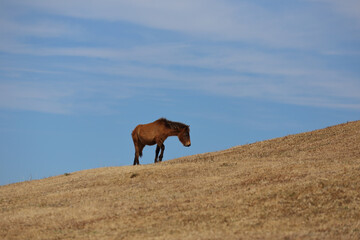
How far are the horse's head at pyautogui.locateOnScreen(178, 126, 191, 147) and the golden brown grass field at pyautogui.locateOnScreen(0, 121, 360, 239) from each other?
17.2ft

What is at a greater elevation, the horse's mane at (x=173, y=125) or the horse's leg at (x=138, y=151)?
the horse's mane at (x=173, y=125)

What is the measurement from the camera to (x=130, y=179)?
22.6 m

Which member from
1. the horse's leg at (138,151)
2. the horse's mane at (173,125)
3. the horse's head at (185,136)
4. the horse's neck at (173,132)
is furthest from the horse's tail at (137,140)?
the horse's head at (185,136)

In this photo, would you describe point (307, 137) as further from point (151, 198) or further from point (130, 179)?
point (151, 198)

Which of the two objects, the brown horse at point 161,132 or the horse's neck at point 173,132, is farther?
the horse's neck at point 173,132

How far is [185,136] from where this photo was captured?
29.4 meters

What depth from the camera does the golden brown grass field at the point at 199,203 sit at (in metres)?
14.3

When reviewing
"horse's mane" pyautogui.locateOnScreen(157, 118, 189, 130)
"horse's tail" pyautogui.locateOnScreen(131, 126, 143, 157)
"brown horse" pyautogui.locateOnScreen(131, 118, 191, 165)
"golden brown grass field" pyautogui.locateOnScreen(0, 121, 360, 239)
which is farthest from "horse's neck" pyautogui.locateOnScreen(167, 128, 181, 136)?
"golden brown grass field" pyautogui.locateOnScreen(0, 121, 360, 239)

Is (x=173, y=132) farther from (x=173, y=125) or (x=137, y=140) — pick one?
(x=137, y=140)

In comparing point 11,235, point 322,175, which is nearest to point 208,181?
point 322,175

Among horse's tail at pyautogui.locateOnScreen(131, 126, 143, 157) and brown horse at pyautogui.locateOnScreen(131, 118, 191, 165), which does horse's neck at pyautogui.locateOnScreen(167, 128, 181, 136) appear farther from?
horse's tail at pyautogui.locateOnScreen(131, 126, 143, 157)

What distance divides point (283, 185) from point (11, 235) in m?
9.08

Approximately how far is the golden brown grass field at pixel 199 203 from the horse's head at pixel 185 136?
5238mm

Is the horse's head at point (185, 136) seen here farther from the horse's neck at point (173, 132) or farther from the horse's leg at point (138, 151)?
the horse's leg at point (138, 151)
